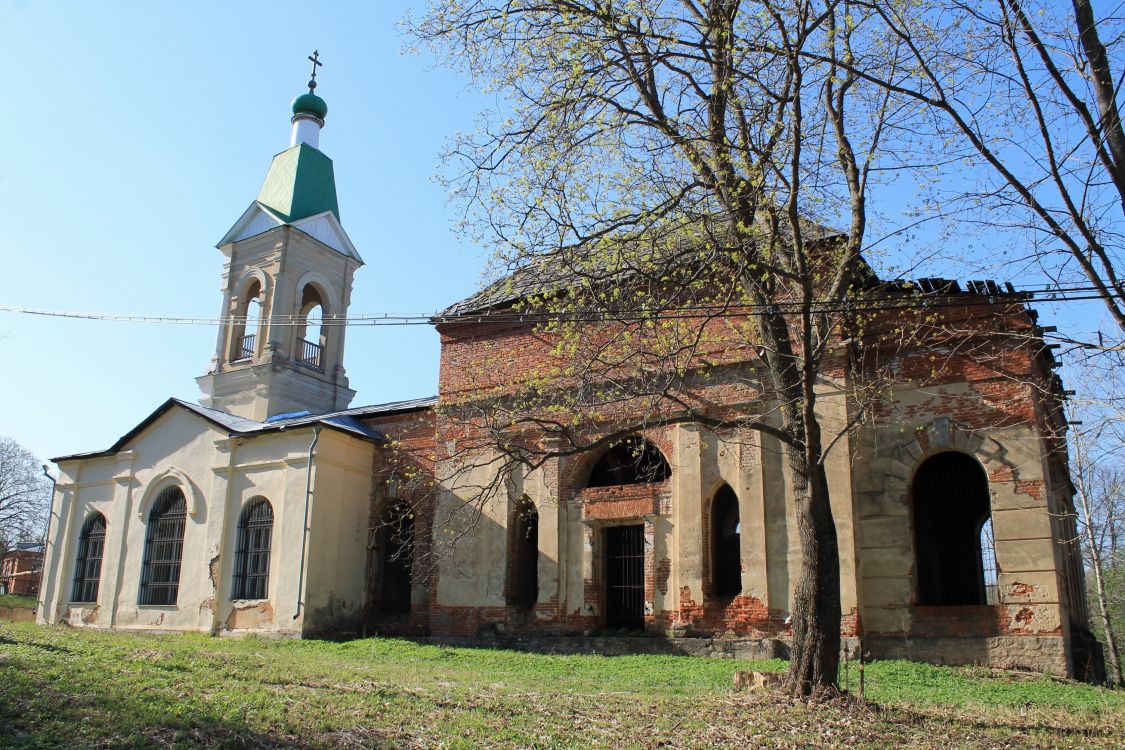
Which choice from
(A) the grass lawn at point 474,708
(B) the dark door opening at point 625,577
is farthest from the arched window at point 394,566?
(A) the grass lawn at point 474,708

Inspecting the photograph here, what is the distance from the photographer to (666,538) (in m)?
15.5

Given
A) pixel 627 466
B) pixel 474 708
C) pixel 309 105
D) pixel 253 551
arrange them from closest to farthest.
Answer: pixel 474 708
pixel 627 466
pixel 253 551
pixel 309 105

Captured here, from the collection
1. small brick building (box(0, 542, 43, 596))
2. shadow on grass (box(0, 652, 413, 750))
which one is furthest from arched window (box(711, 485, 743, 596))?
small brick building (box(0, 542, 43, 596))

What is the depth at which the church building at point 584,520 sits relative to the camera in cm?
1341

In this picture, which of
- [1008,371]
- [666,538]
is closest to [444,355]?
[666,538]

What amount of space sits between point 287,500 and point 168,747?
40.5ft

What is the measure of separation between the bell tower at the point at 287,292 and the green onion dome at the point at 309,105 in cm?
4

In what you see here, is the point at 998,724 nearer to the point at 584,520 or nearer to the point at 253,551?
the point at 584,520

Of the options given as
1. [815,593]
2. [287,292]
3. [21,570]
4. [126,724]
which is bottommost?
[126,724]

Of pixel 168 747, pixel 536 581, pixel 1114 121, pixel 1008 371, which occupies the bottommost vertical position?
pixel 168 747

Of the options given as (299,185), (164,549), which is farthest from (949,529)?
(299,185)

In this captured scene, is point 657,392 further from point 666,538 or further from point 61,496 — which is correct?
point 61,496

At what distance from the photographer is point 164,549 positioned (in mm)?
20750

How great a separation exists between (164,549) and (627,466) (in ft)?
37.5
